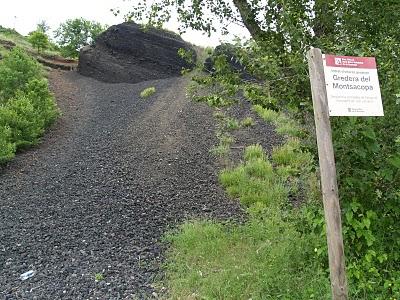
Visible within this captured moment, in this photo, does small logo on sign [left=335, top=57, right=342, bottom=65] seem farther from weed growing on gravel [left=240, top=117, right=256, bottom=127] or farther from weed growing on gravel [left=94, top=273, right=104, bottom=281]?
weed growing on gravel [left=240, top=117, right=256, bottom=127]

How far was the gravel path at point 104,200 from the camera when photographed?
14.6 ft

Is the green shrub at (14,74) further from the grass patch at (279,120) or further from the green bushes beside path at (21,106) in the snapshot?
the grass patch at (279,120)

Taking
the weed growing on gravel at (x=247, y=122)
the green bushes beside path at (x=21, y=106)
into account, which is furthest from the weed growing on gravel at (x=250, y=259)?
the green bushes beside path at (x=21, y=106)

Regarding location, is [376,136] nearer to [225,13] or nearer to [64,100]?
[225,13]

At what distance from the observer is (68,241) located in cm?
530

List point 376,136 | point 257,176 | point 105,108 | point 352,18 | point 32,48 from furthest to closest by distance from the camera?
point 32,48 → point 105,108 → point 257,176 → point 352,18 → point 376,136

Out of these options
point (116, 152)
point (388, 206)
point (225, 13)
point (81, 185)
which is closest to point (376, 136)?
point (388, 206)

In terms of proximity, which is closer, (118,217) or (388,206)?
(388,206)

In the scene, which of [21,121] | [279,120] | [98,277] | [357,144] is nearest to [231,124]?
[279,120]

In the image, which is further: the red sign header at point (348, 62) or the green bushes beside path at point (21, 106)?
the green bushes beside path at point (21, 106)

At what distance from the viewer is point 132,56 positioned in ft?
68.2

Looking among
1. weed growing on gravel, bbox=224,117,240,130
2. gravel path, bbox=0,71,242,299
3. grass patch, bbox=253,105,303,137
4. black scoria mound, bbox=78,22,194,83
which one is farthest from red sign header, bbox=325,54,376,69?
black scoria mound, bbox=78,22,194,83

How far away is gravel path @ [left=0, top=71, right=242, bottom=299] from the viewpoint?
175 inches

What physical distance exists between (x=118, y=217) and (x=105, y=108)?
9072mm
